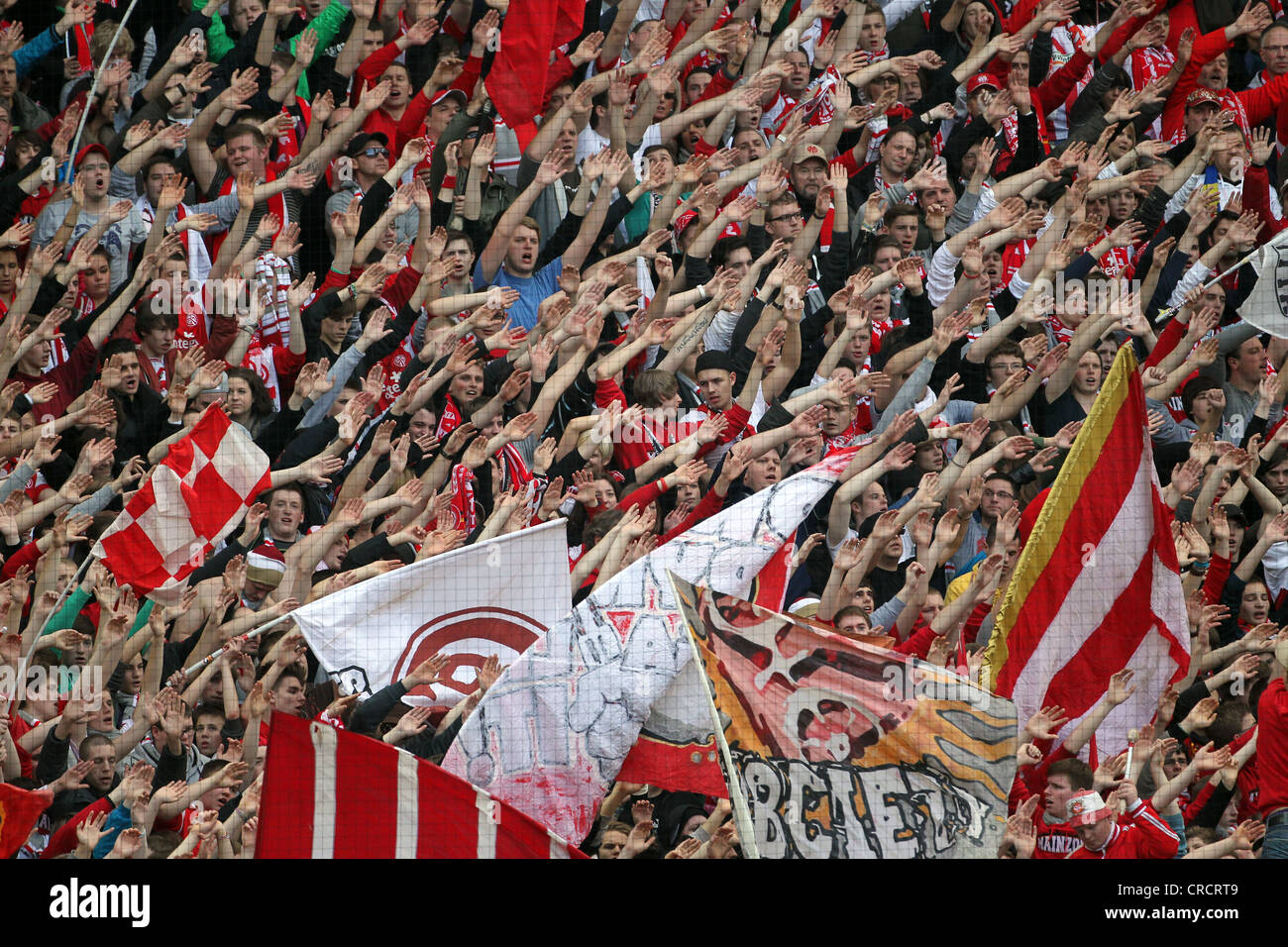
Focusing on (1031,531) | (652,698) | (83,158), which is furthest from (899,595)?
(83,158)

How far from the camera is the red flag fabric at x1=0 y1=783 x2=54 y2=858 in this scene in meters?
8.28

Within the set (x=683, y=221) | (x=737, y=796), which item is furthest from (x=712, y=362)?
(x=737, y=796)

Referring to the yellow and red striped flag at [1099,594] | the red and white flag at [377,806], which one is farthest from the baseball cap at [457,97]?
the red and white flag at [377,806]

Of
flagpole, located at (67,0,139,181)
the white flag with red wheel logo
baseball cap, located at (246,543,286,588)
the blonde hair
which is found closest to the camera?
the white flag with red wheel logo

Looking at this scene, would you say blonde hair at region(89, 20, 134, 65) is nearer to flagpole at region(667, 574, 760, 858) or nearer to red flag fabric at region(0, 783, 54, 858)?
red flag fabric at region(0, 783, 54, 858)

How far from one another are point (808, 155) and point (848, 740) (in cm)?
345

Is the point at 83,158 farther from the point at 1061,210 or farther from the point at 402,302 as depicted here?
the point at 1061,210

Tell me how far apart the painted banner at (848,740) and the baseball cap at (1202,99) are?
4.12 meters

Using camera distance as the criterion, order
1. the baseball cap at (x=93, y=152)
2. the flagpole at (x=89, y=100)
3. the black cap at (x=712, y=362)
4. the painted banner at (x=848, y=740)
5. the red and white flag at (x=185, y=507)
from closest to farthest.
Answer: the painted banner at (x=848, y=740), the red and white flag at (x=185, y=507), the black cap at (x=712, y=362), the baseball cap at (x=93, y=152), the flagpole at (x=89, y=100)

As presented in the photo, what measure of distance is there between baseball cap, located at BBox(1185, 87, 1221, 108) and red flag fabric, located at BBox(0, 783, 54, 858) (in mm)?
5792

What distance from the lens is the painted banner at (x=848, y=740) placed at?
813 cm

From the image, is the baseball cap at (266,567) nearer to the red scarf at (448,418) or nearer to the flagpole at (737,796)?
the red scarf at (448,418)

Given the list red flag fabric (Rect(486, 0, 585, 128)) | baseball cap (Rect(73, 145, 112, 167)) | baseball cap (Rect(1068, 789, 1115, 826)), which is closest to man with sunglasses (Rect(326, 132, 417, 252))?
red flag fabric (Rect(486, 0, 585, 128))
